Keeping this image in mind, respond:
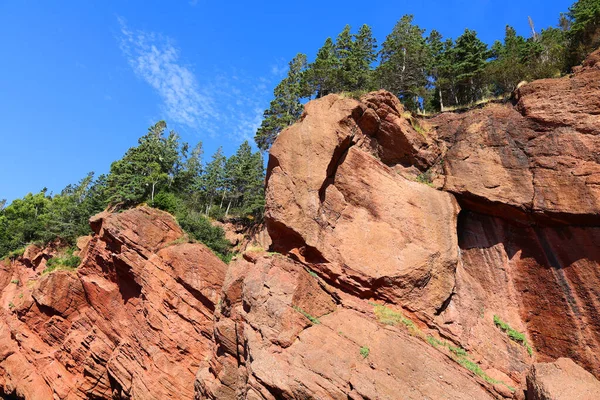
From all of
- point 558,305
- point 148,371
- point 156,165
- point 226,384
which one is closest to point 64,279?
point 148,371

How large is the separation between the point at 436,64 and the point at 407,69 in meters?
4.02

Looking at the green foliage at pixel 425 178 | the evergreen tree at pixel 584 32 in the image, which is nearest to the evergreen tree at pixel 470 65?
the evergreen tree at pixel 584 32

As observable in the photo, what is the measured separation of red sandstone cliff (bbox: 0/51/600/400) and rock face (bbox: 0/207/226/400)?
12 cm

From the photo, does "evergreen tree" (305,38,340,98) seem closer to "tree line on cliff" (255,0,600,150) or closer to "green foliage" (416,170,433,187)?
"tree line on cliff" (255,0,600,150)

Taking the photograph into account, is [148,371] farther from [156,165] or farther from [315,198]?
[156,165]

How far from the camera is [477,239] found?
56.7 feet

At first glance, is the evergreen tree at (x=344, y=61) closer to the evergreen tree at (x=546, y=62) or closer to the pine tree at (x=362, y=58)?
the pine tree at (x=362, y=58)

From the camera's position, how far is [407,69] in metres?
32.1

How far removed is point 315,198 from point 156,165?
80.2 feet

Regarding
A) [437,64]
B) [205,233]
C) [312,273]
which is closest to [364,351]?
[312,273]

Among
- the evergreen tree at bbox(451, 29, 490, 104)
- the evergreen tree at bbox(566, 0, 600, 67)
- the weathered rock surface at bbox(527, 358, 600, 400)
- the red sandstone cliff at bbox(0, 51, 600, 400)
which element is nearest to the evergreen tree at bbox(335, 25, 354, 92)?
the evergreen tree at bbox(451, 29, 490, 104)

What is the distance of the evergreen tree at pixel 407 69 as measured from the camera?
31.1m

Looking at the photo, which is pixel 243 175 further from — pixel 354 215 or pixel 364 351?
pixel 364 351

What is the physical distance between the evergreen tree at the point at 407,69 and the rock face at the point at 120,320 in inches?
857
